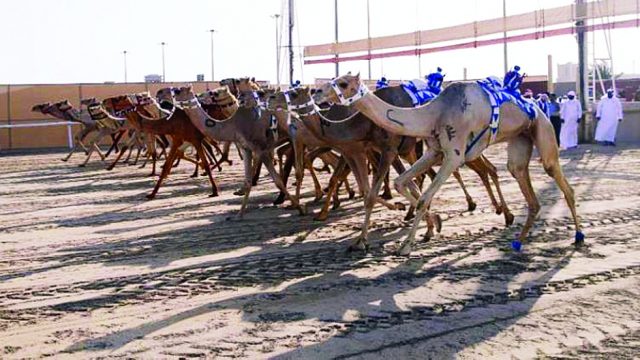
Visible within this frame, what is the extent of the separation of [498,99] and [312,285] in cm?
318

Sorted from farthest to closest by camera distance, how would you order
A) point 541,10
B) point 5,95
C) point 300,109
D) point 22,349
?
point 5,95, point 541,10, point 300,109, point 22,349

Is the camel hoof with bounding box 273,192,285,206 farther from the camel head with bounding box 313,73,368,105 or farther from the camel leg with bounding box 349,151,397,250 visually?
the camel head with bounding box 313,73,368,105

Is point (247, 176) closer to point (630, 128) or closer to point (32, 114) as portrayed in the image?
point (630, 128)

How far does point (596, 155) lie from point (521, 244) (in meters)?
15.9

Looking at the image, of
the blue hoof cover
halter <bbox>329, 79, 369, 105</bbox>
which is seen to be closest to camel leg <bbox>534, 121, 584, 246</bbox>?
the blue hoof cover

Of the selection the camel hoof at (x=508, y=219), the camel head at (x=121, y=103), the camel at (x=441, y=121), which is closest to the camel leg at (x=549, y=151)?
Answer: the camel at (x=441, y=121)

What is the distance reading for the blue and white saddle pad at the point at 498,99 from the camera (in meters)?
10.3

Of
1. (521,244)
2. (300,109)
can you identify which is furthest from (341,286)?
(300,109)

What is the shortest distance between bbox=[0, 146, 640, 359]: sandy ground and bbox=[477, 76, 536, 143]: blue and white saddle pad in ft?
4.98

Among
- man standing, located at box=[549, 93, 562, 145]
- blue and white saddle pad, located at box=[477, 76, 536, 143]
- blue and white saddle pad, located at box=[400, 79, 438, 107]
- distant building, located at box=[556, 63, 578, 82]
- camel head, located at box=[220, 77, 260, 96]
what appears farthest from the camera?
distant building, located at box=[556, 63, 578, 82]

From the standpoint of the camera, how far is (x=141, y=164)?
27141mm

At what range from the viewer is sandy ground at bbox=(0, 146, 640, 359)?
7.01 metres

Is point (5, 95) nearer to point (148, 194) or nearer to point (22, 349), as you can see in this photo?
point (148, 194)

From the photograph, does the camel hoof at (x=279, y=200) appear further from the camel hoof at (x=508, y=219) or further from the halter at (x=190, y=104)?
the camel hoof at (x=508, y=219)
